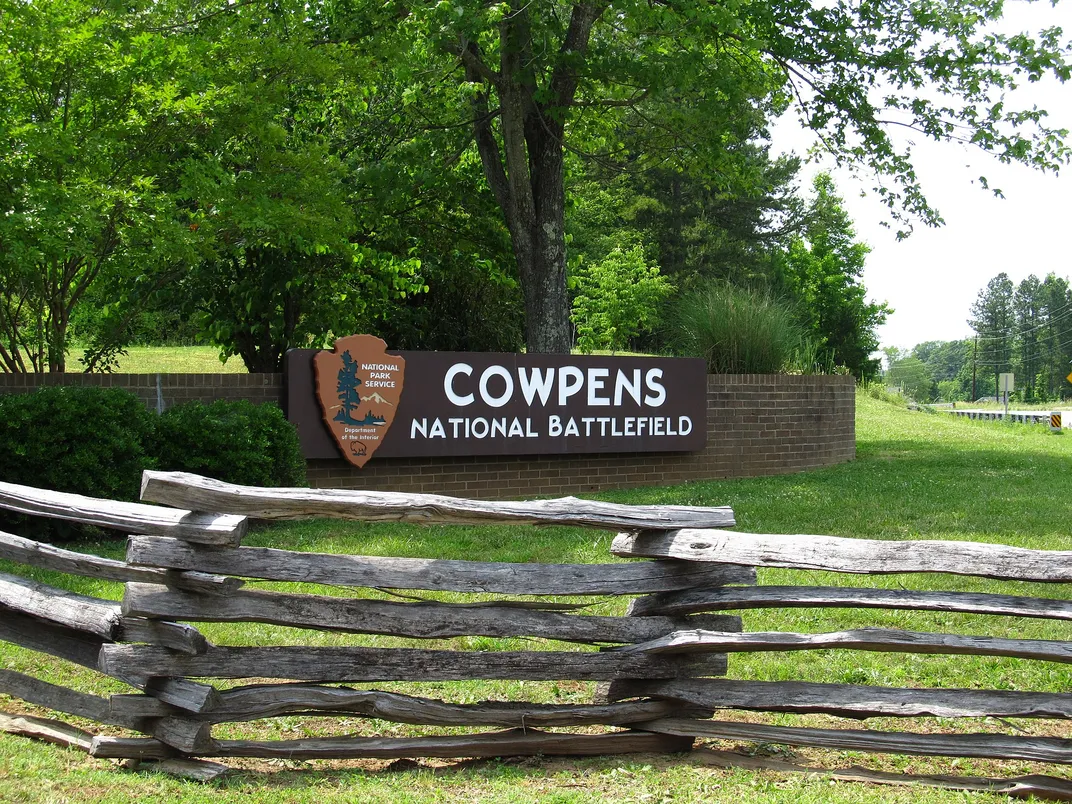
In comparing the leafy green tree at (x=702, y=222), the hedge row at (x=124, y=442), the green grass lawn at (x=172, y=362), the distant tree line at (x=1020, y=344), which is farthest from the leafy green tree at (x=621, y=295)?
the distant tree line at (x=1020, y=344)

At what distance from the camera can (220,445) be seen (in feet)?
32.4

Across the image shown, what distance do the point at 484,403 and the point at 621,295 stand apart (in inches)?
1118

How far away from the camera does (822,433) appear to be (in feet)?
53.0

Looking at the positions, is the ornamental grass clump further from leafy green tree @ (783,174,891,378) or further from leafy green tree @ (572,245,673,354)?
leafy green tree @ (783,174,891,378)

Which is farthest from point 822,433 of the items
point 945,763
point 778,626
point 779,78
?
point 945,763

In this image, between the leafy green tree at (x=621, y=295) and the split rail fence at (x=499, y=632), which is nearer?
the split rail fence at (x=499, y=632)

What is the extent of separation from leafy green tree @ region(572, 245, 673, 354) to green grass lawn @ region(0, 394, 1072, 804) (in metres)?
27.3

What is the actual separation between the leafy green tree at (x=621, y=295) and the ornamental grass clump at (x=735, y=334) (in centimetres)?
2176

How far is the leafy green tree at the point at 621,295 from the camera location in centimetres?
3969

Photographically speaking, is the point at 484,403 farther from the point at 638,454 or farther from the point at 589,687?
the point at 589,687

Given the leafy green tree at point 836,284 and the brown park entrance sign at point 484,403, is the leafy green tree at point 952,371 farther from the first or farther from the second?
the brown park entrance sign at point 484,403

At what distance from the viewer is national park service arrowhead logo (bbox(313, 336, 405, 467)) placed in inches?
445

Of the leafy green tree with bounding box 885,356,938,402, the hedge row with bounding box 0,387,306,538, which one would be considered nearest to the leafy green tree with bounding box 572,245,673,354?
the hedge row with bounding box 0,387,306,538

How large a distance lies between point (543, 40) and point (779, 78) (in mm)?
5142
